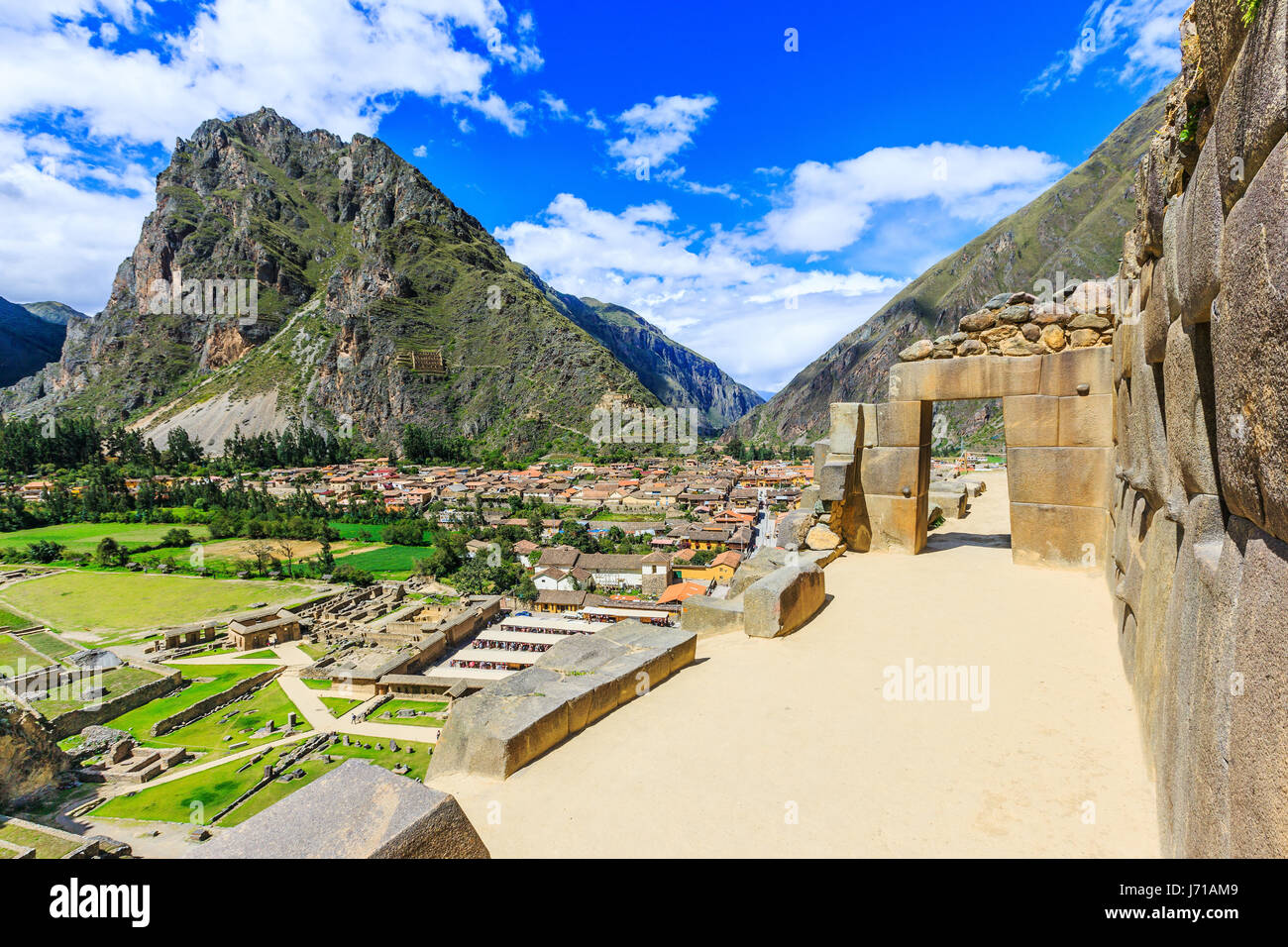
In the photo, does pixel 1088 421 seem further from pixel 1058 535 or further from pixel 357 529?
pixel 357 529

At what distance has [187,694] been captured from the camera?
95.2ft

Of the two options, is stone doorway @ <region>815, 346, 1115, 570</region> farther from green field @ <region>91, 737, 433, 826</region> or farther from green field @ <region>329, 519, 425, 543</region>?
green field @ <region>329, 519, 425, 543</region>

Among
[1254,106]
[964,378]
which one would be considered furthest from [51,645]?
[1254,106]

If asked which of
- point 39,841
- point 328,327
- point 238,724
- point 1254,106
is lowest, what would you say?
point 238,724

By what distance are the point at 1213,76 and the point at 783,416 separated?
177063 mm

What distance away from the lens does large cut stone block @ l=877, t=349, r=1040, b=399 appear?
8023 mm

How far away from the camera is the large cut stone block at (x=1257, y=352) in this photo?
4.94 feet

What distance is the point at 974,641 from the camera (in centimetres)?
561

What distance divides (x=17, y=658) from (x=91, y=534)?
122ft

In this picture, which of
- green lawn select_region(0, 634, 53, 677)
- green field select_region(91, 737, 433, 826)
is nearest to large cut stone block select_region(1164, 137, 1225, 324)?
green field select_region(91, 737, 433, 826)

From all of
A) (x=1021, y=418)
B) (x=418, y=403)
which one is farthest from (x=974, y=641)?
(x=418, y=403)

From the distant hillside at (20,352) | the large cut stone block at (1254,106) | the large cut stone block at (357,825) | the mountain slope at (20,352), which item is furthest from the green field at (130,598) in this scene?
the mountain slope at (20,352)

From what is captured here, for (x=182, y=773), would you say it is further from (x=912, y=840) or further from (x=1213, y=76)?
(x=1213, y=76)

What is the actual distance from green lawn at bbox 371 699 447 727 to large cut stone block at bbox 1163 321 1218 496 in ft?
86.1
